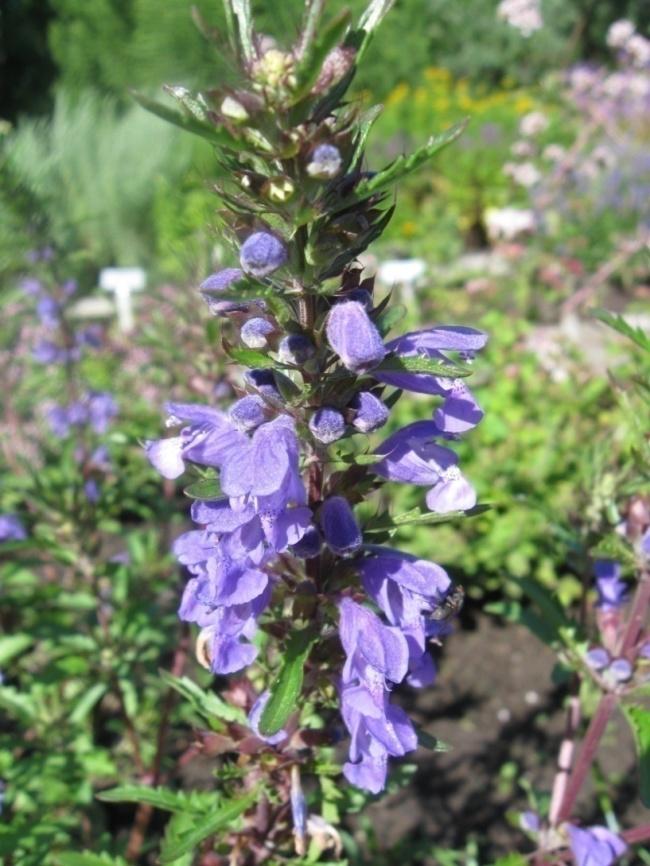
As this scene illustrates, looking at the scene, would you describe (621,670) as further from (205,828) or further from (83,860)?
(83,860)

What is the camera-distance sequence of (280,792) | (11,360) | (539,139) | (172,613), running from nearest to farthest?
(280,792), (172,613), (11,360), (539,139)

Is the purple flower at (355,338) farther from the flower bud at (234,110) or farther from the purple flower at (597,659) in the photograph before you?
the purple flower at (597,659)

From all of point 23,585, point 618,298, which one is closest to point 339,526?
point 23,585

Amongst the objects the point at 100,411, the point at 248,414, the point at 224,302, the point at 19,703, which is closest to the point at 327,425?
the point at 248,414

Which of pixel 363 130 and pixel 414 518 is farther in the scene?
pixel 414 518

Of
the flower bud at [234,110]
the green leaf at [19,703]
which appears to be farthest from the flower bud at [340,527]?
the green leaf at [19,703]

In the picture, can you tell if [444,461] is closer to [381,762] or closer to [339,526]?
[339,526]
